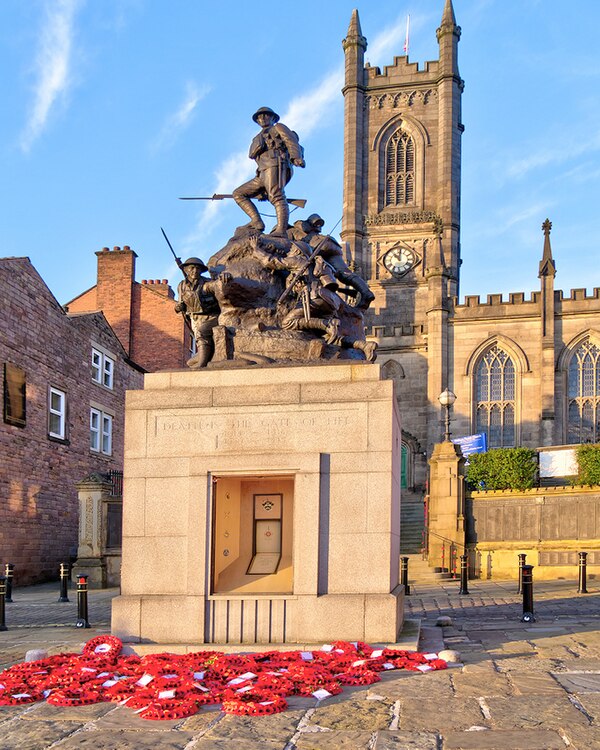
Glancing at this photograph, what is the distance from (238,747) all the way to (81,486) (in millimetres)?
19320

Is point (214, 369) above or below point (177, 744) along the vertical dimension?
above

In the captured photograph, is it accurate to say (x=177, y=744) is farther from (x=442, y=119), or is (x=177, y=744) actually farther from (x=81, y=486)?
(x=442, y=119)

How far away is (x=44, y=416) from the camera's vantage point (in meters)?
27.4

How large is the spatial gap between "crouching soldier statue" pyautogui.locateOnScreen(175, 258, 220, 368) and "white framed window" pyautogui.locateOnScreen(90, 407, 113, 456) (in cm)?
2146

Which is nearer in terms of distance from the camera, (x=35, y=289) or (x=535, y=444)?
(x=35, y=289)

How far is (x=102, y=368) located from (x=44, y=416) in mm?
5492

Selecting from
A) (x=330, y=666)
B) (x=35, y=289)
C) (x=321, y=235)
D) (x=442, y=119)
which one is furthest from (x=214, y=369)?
(x=442, y=119)

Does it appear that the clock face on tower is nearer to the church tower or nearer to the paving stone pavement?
the church tower

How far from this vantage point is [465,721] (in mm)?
6133

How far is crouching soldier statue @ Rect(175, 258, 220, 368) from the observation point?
35.1 feet

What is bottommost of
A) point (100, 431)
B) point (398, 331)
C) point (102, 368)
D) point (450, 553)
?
point (450, 553)

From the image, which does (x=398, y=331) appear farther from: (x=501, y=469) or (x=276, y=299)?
(x=276, y=299)

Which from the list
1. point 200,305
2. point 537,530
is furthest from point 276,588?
point 537,530

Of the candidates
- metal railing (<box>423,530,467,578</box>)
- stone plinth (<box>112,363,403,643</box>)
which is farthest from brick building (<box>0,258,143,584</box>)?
stone plinth (<box>112,363,403,643</box>)
